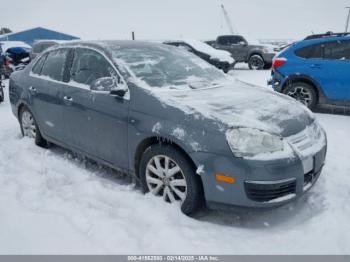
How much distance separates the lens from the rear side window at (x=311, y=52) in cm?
692

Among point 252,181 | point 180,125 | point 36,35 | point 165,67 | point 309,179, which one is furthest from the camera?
point 36,35

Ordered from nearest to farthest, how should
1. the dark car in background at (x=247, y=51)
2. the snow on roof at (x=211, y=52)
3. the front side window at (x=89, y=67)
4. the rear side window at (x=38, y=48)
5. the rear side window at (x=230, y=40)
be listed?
the front side window at (x=89, y=67), the snow on roof at (x=211, y=52), the rear side window at (x=38, y=48), the dark car in background at (x=247, y=51), the rear side window at (x=230, y=40)

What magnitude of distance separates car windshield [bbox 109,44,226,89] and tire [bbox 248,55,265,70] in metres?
12.6

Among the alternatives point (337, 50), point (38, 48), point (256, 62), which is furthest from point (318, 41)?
point (38, 48)

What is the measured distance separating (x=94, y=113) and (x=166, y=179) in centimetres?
116

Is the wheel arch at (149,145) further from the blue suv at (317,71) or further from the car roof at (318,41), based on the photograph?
the car roof at (318,41)

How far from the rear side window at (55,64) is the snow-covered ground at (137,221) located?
50.9 inches

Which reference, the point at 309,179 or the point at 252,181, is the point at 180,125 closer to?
the point at 252,181

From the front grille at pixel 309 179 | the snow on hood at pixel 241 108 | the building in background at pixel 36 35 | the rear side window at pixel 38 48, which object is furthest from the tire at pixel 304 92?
the building in background at pixel 36 35

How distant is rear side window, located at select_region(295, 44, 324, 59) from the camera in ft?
22.7

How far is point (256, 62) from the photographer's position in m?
16.5

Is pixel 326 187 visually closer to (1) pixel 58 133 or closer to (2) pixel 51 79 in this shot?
(1) pixel 58 133

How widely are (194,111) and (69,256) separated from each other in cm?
155

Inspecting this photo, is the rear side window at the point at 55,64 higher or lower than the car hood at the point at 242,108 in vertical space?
higher
